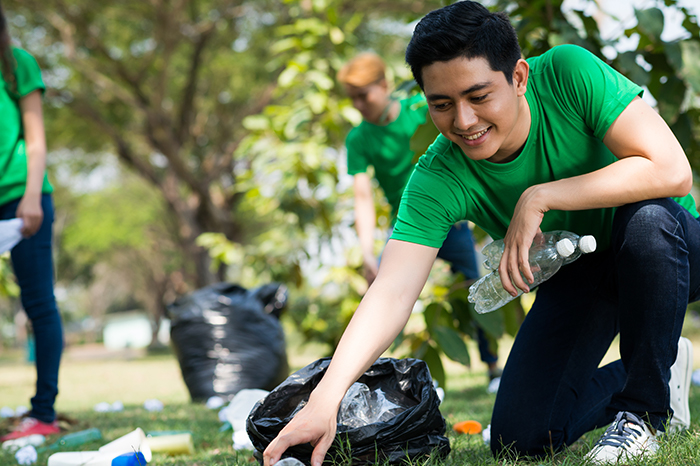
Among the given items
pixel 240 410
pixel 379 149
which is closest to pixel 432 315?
Result: pixel 240 410

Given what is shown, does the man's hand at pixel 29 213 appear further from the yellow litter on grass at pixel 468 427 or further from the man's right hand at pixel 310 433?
the yellow litter on grass at pixel 468 427

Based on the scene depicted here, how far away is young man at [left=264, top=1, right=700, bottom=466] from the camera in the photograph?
5.19 ft

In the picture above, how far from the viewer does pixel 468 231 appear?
370cm

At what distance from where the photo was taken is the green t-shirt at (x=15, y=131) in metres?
2.75

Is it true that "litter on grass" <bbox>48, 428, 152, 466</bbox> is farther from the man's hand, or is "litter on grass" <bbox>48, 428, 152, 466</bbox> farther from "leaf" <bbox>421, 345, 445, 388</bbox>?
"leaf" <bbox>421, 345, 445, 388</bbox>

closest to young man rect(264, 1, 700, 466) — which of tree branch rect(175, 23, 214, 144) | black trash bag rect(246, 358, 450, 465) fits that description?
black trash bag rect(246, 358, 450, 465)

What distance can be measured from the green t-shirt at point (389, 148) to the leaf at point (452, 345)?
1.05 metres

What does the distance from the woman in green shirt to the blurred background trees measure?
1.64 metres

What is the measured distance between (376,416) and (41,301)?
69.1 inches

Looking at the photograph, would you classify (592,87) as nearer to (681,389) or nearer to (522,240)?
(522,240)

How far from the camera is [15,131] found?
9.23ft

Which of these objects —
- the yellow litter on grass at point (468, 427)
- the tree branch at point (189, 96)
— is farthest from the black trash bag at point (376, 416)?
the tree branch at point (189, 96)

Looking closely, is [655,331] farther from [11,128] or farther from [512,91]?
[11,128]

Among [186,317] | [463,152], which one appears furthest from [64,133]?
[463,152]
